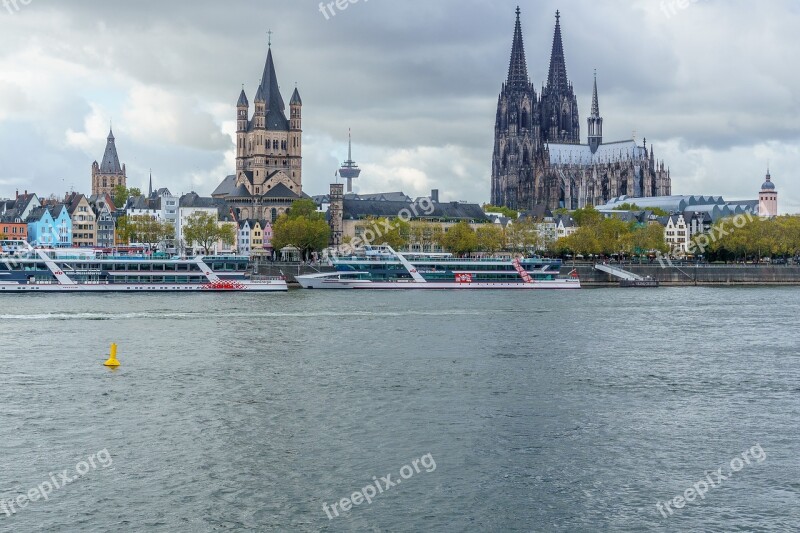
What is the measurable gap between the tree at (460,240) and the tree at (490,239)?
2.60ft

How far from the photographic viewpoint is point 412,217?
169m

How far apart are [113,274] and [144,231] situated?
50.1 metres

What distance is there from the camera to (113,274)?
93.6 metres

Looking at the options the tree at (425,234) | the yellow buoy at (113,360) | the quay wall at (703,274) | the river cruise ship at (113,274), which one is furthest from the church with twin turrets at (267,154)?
the yellow buoy at (113,360)

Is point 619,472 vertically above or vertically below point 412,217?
below

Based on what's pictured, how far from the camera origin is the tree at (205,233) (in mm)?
137250

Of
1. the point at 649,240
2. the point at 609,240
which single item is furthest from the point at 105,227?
the point at 649,240

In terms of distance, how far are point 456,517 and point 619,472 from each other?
218 inches

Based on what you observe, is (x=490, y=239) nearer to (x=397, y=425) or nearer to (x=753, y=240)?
(x=753, y=240)

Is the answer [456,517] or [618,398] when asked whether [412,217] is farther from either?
[456,517]

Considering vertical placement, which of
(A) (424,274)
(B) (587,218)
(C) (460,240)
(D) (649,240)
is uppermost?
(B) (587,218)

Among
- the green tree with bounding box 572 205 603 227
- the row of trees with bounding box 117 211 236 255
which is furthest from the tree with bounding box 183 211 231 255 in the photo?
the green tree with bounding box 572 205 603 227

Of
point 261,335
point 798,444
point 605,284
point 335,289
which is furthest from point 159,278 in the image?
point 798,444

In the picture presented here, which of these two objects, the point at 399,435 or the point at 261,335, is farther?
the point at 261,335
